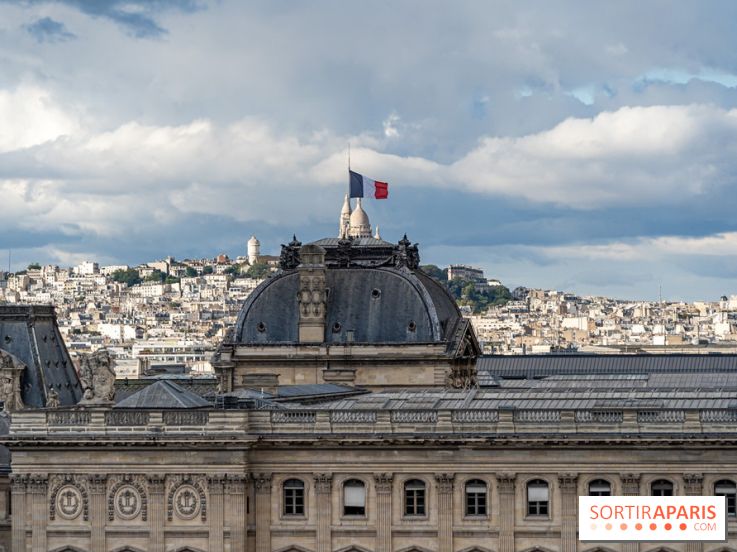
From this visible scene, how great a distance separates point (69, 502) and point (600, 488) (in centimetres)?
2125

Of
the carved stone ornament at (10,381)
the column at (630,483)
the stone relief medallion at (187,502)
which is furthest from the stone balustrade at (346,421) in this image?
the carved stone ornament at (10,381)

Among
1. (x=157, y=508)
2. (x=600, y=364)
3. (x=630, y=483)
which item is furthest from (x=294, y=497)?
(x=600, y=364)

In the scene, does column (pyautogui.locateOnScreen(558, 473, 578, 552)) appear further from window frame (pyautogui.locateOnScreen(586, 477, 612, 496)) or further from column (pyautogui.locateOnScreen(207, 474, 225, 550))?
column (pyautogui.locateOnScreen(207, 474, 225, 550))

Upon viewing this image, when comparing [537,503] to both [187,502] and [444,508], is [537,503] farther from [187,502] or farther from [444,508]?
[187,502]

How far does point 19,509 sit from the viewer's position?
9894cm

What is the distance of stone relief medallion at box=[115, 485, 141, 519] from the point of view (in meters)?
97.9

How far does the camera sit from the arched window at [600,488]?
95.1m

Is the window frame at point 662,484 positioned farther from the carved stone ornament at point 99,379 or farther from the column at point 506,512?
the carved stone ornament at point 99,379

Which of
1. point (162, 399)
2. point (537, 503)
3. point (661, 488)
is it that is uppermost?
point (162, 399)

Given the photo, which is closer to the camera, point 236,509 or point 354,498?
point 236,509

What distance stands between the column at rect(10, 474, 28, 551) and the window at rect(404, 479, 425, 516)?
50.2 feet

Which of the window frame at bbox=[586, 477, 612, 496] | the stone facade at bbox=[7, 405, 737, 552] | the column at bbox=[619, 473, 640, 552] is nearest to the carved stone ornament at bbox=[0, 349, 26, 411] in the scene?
the stone facade at bbox=[7, 405, 737, 552]

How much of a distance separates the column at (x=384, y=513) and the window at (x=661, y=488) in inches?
404

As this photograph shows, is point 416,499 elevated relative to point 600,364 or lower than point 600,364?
lower
